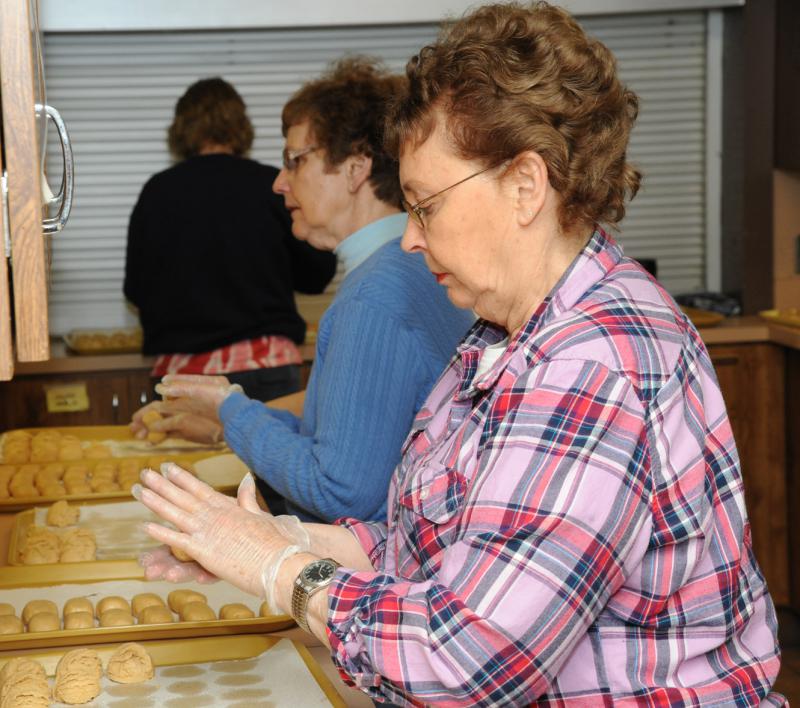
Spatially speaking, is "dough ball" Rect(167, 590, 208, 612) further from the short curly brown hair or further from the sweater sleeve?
the short curly brown hair

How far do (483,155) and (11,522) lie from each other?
69.0 inches

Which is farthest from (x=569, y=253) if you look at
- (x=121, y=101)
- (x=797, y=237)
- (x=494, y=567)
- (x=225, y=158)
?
(x=121, y=101)

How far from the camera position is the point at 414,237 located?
162 cm

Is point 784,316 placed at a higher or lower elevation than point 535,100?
lower

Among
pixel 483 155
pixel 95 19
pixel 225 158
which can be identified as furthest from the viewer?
pixel 95 19

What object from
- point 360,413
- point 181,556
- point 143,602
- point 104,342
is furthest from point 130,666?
point 104,342

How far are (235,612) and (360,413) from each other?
1.51 feet

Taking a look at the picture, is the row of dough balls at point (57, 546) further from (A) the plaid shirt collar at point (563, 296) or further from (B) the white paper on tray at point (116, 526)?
(A) the plaid shirt collar at point (563, 296)

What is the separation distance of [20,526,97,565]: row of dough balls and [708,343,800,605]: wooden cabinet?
2841 millimetres

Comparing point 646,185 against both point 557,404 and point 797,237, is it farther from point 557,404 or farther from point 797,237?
point 557,404

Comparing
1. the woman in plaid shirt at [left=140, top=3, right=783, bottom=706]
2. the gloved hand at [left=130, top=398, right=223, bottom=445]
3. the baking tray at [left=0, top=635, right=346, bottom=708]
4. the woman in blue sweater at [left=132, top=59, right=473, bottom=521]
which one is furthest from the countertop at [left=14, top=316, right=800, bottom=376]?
the woman in plaid shirt at [left=140, top=3, right=783, bottom=706]

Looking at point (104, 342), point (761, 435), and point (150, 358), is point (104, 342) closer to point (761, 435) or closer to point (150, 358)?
point (150, 358)

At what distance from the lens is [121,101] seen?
203 inches

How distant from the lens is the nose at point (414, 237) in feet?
5.26
